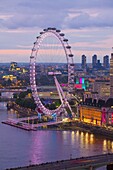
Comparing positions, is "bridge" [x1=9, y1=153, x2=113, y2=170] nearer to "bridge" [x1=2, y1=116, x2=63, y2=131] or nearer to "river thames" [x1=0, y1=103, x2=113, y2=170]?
"river thames" [x1=0, y1=103, x2=113, y2=170]

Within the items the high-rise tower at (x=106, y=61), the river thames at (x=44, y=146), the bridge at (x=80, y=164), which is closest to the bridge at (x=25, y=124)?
the river thames at (x=44, y=146)

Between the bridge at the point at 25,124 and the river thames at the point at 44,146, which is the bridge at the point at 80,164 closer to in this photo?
the river thames at the point at 44,146

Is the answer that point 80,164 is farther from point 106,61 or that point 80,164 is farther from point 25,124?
point 106,61

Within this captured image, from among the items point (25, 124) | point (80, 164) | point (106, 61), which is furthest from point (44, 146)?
point (106, 61)

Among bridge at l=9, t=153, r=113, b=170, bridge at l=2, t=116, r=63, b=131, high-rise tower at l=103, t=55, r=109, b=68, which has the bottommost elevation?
bridge at l=2, t=116, r=63, b=131

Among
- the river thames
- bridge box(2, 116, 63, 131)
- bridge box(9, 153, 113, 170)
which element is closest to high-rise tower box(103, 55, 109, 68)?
bridge box(2, 116, 63, 131)

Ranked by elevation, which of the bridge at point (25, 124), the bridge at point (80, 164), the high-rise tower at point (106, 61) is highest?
the high-rise tower at point (106, 61)

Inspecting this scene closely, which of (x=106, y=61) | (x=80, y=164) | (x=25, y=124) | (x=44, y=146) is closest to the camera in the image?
(x=80, y=164)
